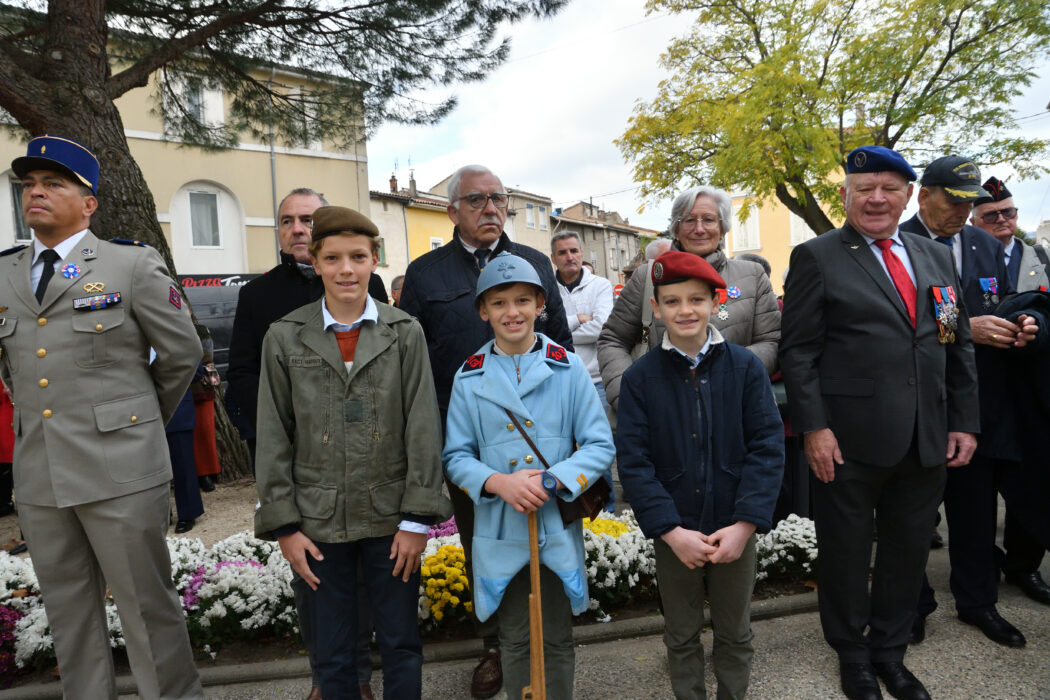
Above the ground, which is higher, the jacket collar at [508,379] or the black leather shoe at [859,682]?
the jacket collar at [508,379]

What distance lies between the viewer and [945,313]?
2.77 metres

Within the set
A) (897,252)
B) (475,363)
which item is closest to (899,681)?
(897,252)

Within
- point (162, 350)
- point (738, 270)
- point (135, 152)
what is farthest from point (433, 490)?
point (135, 152)

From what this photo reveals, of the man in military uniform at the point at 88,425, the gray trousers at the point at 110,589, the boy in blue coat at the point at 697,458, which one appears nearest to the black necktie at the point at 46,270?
the man in military uniform at the point at 88,425

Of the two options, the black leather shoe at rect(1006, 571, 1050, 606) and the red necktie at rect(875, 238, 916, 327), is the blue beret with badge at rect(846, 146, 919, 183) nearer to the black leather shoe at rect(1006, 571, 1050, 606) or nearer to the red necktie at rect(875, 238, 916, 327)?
the red necktie at rect(875, 238, 916, 327)

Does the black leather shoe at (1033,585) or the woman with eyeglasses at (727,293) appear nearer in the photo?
the woman with eyeglasses at (727,293)

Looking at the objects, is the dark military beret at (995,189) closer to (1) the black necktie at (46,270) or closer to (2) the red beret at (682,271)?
(2) the red beret at (682,271)

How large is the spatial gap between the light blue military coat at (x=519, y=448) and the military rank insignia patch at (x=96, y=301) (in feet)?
4.21

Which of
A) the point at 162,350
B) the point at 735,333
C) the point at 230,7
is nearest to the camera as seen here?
the point at 162,350

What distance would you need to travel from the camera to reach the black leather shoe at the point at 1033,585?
3.48 metres

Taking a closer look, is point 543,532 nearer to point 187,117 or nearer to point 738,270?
point 738,270

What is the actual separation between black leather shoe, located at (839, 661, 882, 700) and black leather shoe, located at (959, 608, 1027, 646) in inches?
29.7

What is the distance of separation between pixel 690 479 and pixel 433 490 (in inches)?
36.1

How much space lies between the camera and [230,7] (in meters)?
6.19
